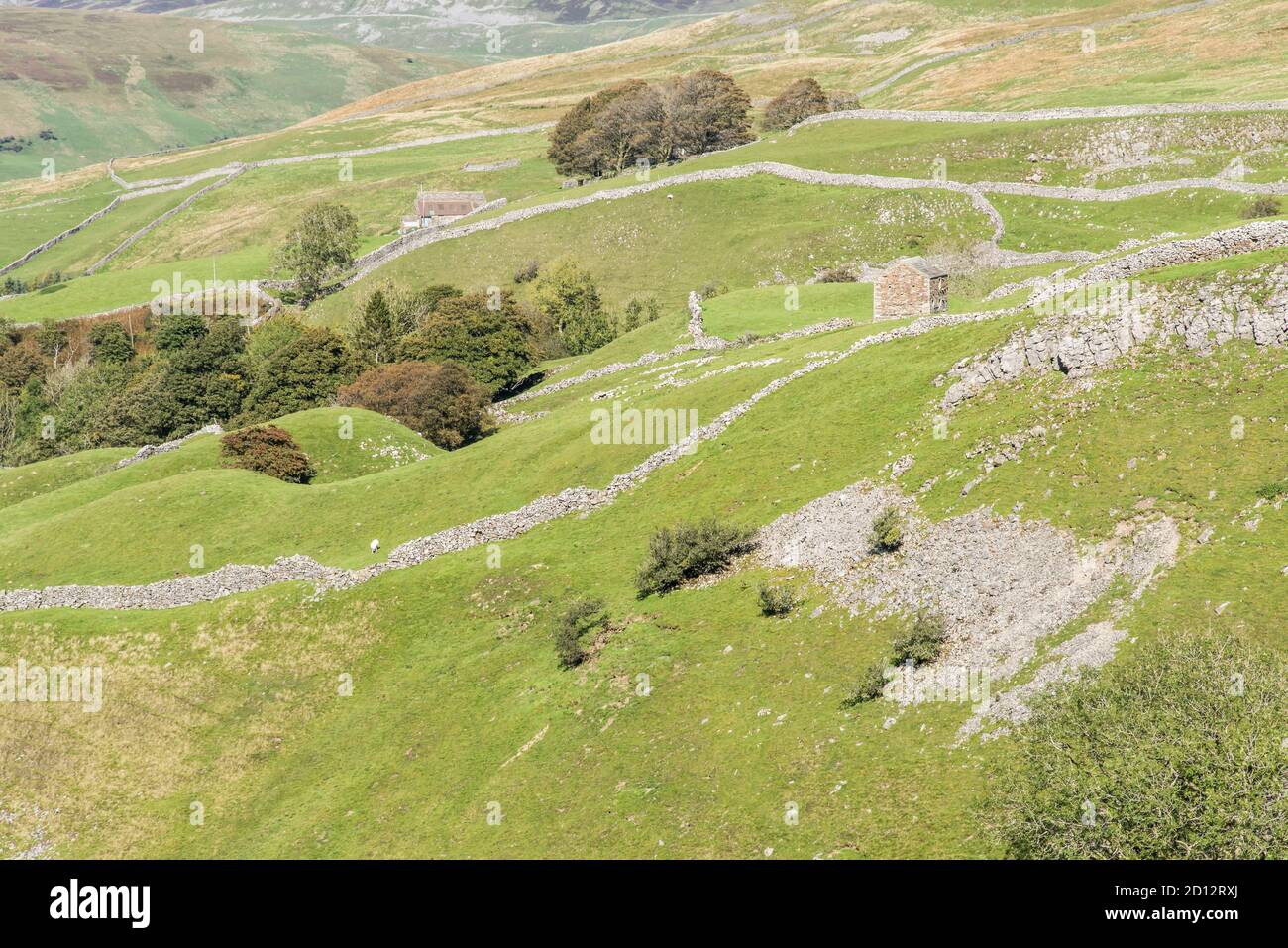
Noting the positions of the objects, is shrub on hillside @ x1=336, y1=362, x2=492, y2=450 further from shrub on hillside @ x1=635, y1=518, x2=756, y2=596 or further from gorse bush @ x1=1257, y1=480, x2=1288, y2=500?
gorse bush @ x1=1257, y1=480, x2=1288, y2=500

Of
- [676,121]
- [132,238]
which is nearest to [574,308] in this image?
[676,121]

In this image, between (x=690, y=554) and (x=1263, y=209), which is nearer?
(x=690, y=554)

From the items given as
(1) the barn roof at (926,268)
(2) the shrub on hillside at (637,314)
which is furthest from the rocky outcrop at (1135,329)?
(2) the shrub on hillside at (637,314)

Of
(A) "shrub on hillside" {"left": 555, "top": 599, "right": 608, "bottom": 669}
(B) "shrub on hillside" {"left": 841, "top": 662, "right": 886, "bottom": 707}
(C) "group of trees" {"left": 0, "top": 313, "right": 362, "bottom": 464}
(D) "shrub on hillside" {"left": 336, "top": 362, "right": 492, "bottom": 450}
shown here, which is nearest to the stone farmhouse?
(C) "group of trees" {"left": 0, "top": 313, "right": 362, "bottom": 464}

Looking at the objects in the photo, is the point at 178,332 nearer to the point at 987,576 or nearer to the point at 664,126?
the point at 664,126
